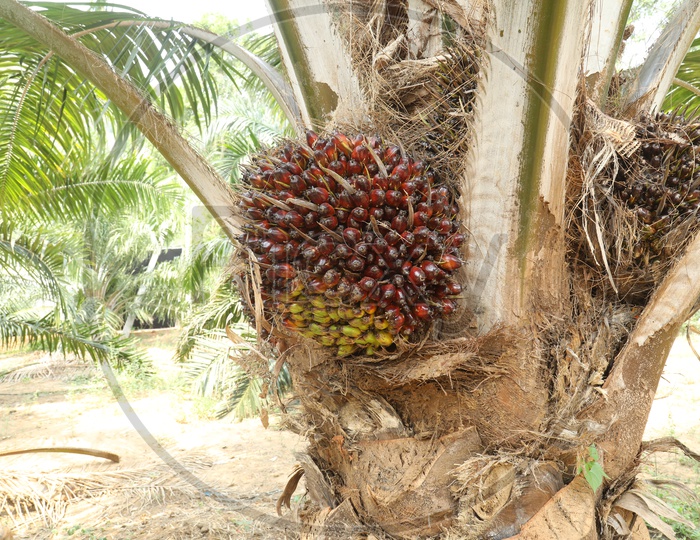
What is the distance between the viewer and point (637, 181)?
167 cm

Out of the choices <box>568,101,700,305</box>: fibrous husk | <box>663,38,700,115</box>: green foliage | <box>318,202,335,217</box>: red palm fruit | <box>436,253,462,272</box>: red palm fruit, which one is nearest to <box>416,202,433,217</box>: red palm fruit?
<box>436,253,462,272</box>: red palm fruit

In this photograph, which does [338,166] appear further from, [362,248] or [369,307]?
[369,307]

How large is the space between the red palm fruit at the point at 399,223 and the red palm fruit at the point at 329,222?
0.14 meters

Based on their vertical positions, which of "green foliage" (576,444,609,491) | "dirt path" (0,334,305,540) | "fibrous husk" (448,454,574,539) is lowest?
"dirt path" (0,334,305,540)

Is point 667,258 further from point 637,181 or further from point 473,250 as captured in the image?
point 473,250

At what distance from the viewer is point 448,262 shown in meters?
1.41

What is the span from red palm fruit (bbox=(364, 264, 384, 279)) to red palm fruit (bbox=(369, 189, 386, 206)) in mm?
156

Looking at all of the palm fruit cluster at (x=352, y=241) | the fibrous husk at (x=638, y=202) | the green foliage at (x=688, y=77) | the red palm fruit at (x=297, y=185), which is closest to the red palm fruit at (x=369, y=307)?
the palm fruit cluster at (x=352, y=241)

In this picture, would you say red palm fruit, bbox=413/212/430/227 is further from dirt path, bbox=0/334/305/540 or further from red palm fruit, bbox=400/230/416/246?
dirt path, bbox=0/334/305/540

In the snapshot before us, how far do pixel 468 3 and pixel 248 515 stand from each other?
4.11m

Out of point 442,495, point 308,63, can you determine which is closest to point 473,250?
point 442,495

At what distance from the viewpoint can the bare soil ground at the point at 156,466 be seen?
13.8 ft

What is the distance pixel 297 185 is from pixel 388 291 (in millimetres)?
350

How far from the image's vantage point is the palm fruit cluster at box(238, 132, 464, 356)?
1.35 meters
